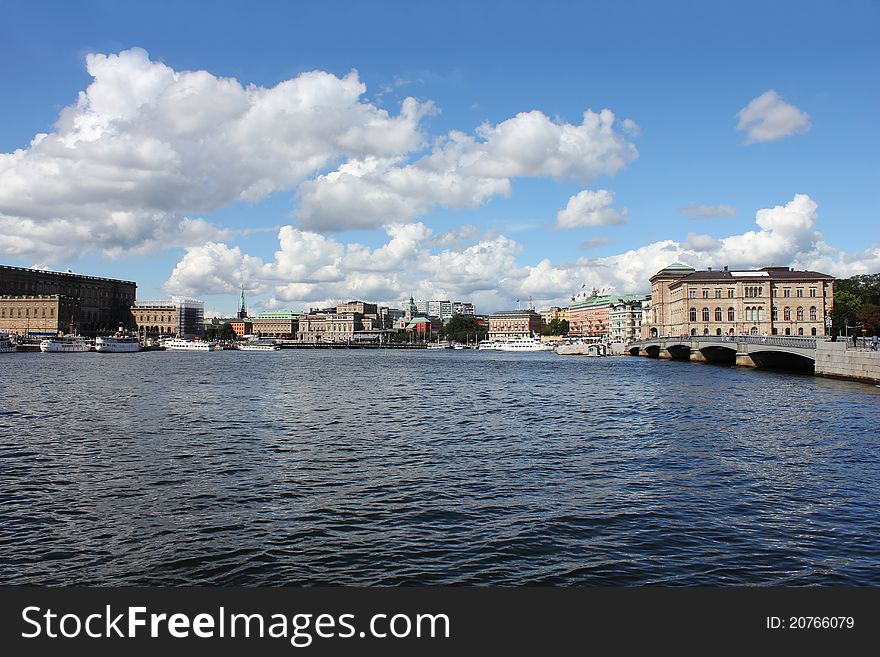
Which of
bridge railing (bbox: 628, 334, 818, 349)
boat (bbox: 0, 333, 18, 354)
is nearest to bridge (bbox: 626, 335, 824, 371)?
bridge railing (bbox: 628, 334, 818, 349)

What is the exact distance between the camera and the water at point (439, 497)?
12.8m

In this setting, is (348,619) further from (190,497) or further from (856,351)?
(856,351)

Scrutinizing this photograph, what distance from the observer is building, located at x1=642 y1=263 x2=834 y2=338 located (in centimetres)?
12656

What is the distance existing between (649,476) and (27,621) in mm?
16182

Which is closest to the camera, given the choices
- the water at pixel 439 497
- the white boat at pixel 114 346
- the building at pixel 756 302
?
the water at pixel 439 497

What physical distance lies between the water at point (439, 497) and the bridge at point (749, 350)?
35148mm

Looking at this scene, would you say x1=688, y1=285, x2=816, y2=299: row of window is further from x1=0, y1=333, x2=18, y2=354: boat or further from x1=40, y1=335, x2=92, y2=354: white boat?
x1=0, y1=333, x2=18, y2=354: boat

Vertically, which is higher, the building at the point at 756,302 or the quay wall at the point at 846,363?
A: the building at the point at 756,302

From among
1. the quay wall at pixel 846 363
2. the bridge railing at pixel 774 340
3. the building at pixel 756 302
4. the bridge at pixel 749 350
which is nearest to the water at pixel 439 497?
the quay wall at pixel 846 363

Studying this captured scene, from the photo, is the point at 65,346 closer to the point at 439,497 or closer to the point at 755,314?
the point at 755,314

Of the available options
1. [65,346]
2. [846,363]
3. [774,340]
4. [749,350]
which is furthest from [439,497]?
[65,346]

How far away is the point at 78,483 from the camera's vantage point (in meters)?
19.4

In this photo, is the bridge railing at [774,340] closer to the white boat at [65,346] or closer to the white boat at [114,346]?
the white boat at [114,346]

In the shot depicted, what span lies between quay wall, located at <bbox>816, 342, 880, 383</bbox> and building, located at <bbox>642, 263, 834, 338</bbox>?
223 ft
